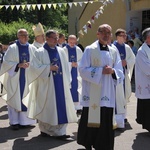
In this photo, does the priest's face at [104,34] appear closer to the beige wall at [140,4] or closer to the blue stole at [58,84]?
the blue stole at [58,84]

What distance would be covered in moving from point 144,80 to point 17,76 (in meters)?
2.67

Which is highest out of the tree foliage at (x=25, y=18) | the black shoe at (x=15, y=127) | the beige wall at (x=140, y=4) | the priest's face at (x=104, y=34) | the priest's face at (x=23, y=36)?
the tree foliage at (x=25, y=18)

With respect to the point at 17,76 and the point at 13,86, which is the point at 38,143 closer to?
the point at 13,86

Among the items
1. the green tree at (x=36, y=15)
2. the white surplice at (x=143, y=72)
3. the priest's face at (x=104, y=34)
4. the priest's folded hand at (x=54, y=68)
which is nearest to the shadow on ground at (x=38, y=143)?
the priest's folded hand at (x=54, y=68)

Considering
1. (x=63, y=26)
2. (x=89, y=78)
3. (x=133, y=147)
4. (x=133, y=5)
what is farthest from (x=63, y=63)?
(x=63, y=26)

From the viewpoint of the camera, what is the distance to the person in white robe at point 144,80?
22.0ft

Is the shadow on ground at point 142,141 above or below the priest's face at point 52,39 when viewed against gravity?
below

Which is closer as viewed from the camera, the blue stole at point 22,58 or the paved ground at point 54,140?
the paved ground at point 54,140

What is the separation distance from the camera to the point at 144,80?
6.90 metres

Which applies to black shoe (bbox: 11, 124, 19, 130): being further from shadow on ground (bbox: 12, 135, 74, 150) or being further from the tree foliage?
the tree foliage

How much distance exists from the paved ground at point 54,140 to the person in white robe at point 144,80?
361mm

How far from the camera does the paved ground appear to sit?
616 centimetres

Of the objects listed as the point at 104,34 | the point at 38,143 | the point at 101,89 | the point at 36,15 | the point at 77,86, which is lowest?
the point at 38,143

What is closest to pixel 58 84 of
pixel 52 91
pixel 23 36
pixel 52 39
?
pixel 52 91
